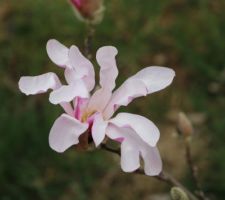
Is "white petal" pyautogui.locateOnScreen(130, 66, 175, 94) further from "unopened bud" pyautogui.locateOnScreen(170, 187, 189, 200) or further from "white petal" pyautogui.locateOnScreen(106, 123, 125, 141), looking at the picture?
"unopened bud" pyautogui.locateOnScreen(170, 187, 189, 200)

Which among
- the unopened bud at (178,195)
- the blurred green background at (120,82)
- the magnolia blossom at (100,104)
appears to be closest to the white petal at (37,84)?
the magnolia blossom at (100,104)

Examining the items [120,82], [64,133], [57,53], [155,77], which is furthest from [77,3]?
[120,82]

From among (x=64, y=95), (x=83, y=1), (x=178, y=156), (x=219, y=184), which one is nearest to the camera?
(x=64, y=95)

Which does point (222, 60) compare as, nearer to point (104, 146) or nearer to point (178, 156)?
point (178, 156)

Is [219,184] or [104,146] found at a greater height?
[104,146]

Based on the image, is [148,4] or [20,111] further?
[148,4]

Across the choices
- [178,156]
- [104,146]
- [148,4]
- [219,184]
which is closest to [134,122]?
[104,146]
